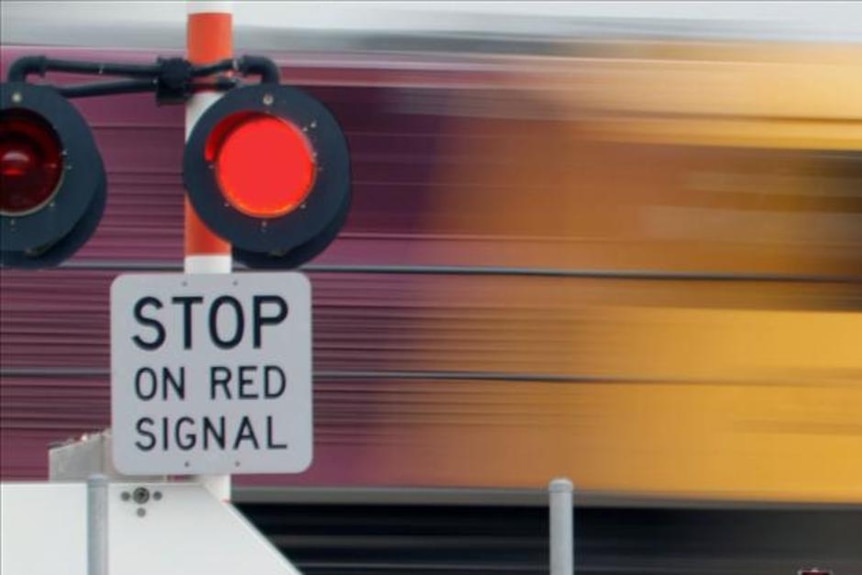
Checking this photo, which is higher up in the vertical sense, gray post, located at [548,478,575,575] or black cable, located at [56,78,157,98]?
black cable, located at [56,78,157,98]

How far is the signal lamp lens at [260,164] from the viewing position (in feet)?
14.3

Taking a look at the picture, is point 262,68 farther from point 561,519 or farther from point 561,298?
point 561,298

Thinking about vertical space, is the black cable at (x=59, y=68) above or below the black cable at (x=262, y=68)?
above

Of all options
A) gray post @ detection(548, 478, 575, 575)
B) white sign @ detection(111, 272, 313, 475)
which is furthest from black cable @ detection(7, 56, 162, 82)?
gray post @ detection(548, 478, 575, 575)

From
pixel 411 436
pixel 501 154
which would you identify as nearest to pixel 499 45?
pixel 501 154

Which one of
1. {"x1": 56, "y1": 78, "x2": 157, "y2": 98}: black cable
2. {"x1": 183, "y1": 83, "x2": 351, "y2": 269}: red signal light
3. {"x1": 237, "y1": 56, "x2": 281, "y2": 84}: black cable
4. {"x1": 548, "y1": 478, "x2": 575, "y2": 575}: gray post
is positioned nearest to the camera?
{"x1": 548, "y1": 478, "x2": 575, "y2": 575}: gray post

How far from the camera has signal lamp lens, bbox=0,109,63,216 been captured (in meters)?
4.43

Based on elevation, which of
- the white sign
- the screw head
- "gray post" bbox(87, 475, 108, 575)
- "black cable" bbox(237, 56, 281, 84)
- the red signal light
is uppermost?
"black cable" bbox(237, 56, 281, 84)

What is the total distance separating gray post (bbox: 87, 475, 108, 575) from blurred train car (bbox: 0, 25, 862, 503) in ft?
9.33

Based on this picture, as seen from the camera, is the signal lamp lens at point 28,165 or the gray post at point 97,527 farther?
the signal lamp lens at point 28,165

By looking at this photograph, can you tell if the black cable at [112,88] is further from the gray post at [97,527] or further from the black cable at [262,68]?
the gray post at [97,527]

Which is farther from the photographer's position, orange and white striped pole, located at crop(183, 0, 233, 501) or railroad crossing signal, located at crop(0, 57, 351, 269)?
orange and white striped pole, located at crop(183, 0, 233, 501)

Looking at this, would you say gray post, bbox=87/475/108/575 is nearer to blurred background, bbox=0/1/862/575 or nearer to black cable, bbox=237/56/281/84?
black cable, bbox=237/56/281/84

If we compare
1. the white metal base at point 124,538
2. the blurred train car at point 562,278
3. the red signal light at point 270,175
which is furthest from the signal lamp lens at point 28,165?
the blurred train car at point 562,278
